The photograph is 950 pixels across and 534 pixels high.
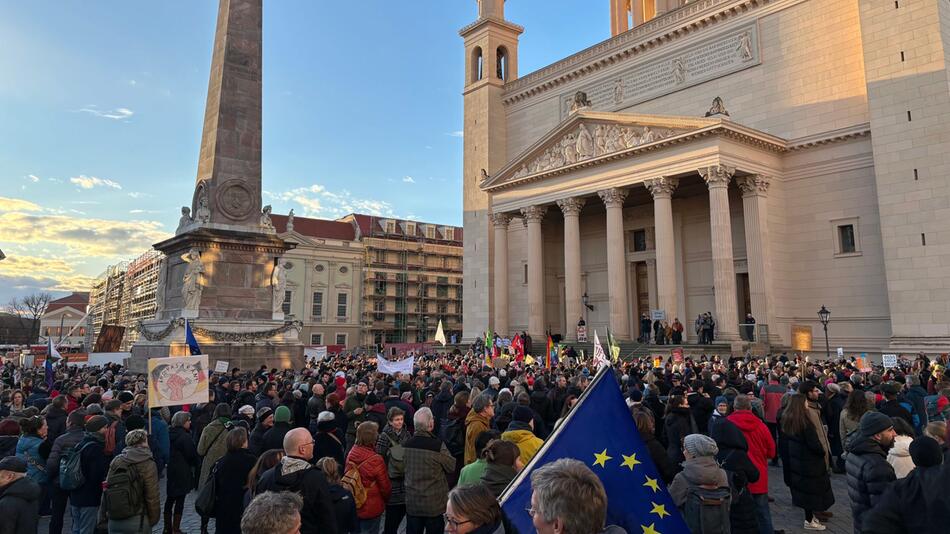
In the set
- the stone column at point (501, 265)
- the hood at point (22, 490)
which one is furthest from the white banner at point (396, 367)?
the stone column at point (501, 265)

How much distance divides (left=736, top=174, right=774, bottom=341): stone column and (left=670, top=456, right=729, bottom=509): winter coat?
82.3ft

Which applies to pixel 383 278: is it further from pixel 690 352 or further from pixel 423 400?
pixel 423 400

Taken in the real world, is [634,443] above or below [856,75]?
below

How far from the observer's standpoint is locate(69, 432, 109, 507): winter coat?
6355 mm

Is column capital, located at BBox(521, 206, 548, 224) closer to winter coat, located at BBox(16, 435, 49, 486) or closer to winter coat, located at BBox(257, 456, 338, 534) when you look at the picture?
winter coat, located at BBox(16, 435, 49, 486)

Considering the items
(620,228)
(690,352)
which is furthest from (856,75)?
(690,352)

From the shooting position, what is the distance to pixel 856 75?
93.8 feet

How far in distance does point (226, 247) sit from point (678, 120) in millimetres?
20630

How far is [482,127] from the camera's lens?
44.9m

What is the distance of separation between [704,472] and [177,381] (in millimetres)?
6816

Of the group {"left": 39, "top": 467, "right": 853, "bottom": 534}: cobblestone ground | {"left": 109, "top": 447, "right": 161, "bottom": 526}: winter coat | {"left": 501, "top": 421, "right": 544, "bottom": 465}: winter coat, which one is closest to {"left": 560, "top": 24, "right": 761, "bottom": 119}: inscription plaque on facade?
{"left": 39, "top": 467, "right": 853, "bottom": 534}: cobblestone ground

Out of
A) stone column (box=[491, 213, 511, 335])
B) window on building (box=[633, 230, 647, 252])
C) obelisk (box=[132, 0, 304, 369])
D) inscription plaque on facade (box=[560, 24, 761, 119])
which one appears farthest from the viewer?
stone column (box=[491, 213, 511, 335])

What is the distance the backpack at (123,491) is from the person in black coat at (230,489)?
0.70 meters

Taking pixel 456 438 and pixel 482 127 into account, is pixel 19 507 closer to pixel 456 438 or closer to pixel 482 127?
pixel 456 438
